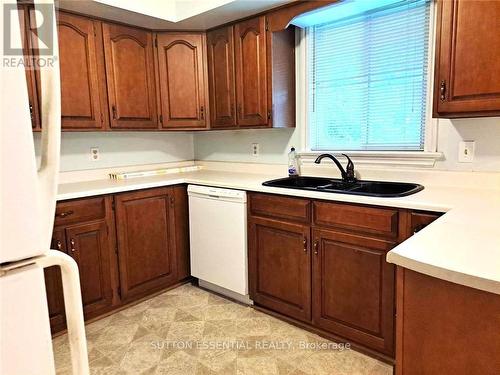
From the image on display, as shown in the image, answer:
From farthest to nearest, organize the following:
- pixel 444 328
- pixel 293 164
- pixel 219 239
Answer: pixel 293 164, pixel 219 239, pixel 444 328

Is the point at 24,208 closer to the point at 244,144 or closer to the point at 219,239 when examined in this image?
the point at 219,239

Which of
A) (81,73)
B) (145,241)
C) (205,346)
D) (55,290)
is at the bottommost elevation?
(205,346)

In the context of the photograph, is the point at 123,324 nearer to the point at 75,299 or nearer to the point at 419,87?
the point at 75,299

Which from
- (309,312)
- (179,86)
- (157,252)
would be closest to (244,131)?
(179,86)

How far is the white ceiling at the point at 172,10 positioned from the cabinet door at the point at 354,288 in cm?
164

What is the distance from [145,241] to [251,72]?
153 cm

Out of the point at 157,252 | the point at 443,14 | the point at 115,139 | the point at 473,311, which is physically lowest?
the point at 157,252

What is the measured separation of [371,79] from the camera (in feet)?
7.98

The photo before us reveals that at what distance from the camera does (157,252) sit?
9.03ft

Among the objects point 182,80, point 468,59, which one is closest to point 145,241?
point 182,80

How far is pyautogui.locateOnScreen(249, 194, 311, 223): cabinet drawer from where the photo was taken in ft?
7.03

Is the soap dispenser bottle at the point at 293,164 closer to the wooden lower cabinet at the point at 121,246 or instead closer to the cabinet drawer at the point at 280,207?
the cabinet drawer at the point at 280,207

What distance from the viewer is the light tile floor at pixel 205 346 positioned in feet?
6.26

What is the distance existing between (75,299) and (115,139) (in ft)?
8.41
